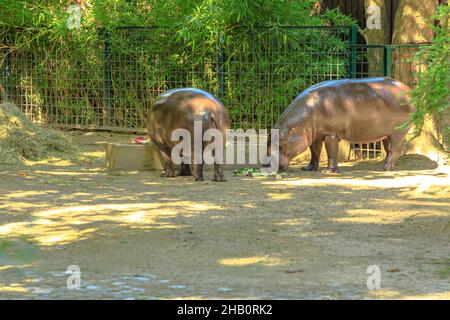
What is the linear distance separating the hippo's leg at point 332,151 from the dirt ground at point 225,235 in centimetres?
17

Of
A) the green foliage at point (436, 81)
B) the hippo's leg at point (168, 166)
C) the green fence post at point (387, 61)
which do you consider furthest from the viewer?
the green fence post at point (387, 61)

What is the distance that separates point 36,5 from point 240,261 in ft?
Answer: 29.4

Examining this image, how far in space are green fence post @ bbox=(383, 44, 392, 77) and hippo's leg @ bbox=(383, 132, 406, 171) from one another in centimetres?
106

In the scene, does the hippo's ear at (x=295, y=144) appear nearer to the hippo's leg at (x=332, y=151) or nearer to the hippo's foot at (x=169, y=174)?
the hippo's leg at (x=332, y=151)

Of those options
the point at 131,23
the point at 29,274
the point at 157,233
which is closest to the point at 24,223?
the point at 157,233

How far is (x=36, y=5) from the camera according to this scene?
1437 cm

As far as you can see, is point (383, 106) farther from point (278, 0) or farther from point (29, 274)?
point (29, 274)

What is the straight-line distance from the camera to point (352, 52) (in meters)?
11.8

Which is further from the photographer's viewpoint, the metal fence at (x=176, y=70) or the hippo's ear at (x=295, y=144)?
the metal fence at (x=176, y=70)

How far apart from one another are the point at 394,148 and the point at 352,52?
4.76 feet

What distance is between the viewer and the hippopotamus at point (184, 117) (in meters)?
9.91

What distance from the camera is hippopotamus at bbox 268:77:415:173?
10.7m

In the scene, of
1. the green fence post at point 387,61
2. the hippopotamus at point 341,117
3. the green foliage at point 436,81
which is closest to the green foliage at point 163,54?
the green fence post at point 387,61

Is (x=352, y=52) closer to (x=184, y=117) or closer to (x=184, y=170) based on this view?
(x=184, y=170)
